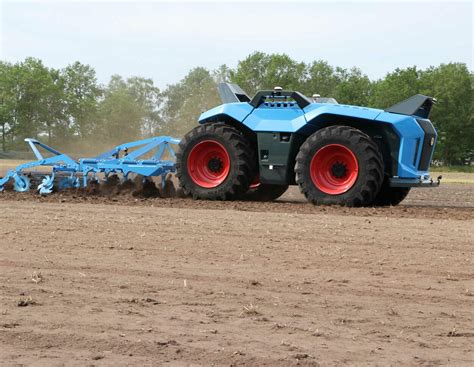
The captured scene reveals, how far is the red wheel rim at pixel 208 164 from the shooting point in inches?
588

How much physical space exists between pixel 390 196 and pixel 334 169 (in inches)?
64.8

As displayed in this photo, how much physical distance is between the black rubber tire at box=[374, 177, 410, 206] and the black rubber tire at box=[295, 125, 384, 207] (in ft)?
4.37

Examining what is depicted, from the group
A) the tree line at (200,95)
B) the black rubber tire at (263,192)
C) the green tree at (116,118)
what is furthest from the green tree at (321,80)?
the black rubber tire at (263,192)

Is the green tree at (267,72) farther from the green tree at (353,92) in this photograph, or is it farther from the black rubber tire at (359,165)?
the black rubber tire at (359,165)

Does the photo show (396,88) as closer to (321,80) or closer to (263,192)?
(321,80)

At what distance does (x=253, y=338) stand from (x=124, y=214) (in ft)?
24.2

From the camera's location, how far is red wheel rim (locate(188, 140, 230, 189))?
1494 centimetres

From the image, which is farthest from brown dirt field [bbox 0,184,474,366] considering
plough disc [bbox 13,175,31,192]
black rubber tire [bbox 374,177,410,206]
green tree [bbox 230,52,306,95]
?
green tree [bbox 230,52,306,95]

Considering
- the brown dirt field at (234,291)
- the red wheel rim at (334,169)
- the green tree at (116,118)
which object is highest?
the green tree at (116,118)

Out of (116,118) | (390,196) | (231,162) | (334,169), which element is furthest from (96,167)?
(116,118)

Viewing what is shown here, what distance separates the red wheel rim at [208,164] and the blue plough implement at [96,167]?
0.62 meters

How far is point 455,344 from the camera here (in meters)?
5.35

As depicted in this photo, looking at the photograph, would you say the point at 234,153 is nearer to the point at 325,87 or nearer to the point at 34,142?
the point at 34,142

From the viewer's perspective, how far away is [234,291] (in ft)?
22.0
